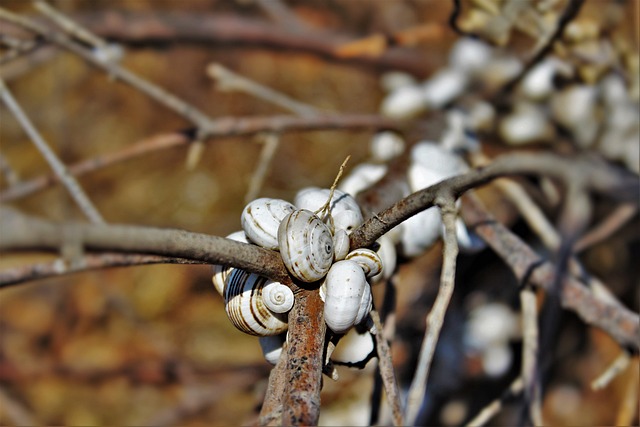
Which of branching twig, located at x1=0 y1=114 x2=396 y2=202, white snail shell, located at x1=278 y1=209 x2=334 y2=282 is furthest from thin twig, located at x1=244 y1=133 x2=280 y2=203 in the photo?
white snail shell, located at x1=278 y1=209 x2=334 y2=282

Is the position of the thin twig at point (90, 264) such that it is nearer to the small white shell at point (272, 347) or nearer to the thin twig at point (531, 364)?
the small white shell at point (272, 347)

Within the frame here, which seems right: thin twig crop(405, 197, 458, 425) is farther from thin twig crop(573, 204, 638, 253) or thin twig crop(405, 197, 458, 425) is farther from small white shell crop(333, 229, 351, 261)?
thin twig crop(573, 204, 638, 253)

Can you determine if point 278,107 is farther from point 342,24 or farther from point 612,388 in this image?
point 612,388

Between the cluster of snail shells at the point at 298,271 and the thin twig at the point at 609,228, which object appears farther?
the thin twig at the point at 609,228

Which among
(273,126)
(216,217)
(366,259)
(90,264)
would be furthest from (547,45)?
(216,217)

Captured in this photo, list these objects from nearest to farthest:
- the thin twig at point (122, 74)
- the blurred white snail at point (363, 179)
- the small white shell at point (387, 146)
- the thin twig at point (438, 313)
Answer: the thin twig at point (438, 313) → the blurred white snail at point (363, 179) → the thin twig at point (122, 74) → the small white shell at point (387, 146)

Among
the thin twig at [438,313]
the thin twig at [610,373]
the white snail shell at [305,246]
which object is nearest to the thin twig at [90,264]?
the white snail shell at [305,246]

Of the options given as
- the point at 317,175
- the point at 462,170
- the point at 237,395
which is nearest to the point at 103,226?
the point at 462,170
